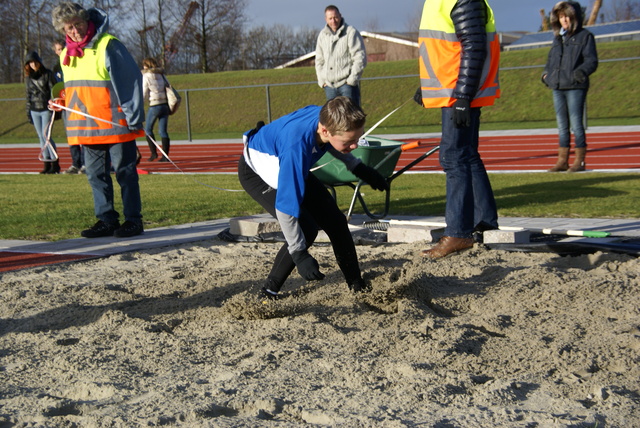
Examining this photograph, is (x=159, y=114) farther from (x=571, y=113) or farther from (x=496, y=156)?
(x=571, y=113)

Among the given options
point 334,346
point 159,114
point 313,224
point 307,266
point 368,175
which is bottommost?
point 334,346

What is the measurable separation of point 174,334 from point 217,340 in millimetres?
269

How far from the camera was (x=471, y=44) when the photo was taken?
5539 millimetres

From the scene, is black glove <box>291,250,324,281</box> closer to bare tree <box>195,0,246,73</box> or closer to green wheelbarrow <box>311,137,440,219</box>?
green wheelbarrow <box>311,137,440,219</box>

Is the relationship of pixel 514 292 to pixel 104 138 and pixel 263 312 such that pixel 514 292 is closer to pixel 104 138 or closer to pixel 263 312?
pixel 263 312

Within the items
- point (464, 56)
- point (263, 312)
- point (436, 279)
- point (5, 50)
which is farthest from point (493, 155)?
point (5, 50)

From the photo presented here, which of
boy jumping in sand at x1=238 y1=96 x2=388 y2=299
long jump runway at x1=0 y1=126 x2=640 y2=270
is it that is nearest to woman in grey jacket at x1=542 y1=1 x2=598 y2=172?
long jump runway at x1=0 y1=126 x2=640 y2=270

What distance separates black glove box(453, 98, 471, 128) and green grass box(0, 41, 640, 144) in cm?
1523

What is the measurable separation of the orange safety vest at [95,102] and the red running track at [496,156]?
5.19m

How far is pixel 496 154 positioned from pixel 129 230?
29.7ft

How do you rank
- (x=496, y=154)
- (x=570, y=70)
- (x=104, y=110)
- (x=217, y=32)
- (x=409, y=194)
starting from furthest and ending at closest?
(x=217, y=32) < (x=496, y=154) < (x=570, y=70) < (x=409, y=194) < (x=104, y=110)

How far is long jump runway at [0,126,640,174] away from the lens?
40.9 ft

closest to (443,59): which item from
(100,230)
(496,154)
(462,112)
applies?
(462,112)

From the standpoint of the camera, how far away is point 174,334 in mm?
3824
